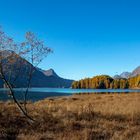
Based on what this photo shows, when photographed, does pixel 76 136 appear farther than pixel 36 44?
No

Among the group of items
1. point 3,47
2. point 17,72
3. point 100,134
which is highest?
point 3,47

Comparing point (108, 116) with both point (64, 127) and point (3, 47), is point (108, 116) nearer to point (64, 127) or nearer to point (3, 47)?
point (64, 127)

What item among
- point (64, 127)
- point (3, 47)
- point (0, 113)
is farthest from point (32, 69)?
point (64, 127)

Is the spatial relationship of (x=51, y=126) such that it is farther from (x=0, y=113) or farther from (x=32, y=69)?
(x=32, y=69)

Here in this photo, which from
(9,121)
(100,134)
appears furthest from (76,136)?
(9,121)

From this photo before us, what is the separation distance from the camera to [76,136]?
39.4 feet

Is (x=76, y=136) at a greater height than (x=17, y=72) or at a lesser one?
lesser

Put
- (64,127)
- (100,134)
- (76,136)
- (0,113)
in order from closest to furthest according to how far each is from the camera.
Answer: (76,136) → (100,134) → (64,127) → (0,113)

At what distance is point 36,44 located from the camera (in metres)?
17.8

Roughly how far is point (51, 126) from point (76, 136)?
292cm

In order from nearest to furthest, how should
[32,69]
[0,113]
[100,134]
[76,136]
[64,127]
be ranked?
1. [76,136]
2. [100,134]
3. [64,127]
4. [0,113]
5. [32,69]

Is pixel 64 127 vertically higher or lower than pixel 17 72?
lower

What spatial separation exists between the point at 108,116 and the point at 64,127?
484 cm

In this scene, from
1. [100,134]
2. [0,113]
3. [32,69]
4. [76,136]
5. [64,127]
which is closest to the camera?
[76,136]
